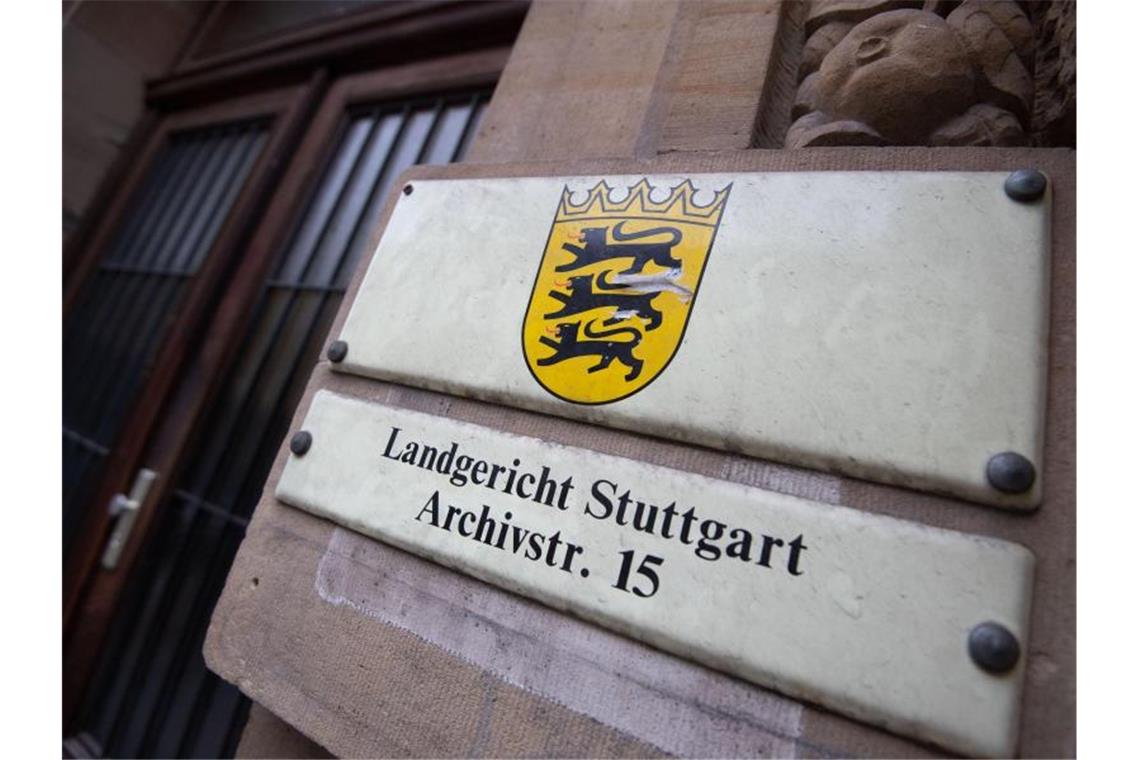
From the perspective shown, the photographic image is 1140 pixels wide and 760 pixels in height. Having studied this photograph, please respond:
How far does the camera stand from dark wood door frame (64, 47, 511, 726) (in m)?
1.68

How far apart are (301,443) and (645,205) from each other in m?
0.68

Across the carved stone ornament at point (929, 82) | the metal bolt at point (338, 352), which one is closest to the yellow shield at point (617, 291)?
the carved stone ornament at point (929, 82)

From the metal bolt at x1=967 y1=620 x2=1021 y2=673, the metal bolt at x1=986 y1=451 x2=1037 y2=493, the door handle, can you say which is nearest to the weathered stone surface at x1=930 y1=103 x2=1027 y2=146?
the metal bolt at x1=986 y1=451 x2=1037 y2=493

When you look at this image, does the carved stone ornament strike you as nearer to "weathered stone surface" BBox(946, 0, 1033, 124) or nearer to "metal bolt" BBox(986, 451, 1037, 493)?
"weathered stone surface" BBox(946, 0, 1033, 124)

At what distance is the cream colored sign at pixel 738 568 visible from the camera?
1.72 feet

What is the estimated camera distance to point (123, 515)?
1.73 m

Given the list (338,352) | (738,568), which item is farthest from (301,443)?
(738,568)

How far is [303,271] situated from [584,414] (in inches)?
55.5

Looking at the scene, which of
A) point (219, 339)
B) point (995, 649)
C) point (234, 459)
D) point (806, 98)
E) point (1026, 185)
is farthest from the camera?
point (219, 339)

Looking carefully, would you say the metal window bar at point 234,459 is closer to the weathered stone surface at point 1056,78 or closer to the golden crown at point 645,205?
the golden crown at point 645,205

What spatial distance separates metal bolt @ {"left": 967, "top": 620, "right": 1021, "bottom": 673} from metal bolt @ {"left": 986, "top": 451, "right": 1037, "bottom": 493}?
13cm

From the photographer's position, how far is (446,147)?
1700mm

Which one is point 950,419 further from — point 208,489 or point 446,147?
point 208,489

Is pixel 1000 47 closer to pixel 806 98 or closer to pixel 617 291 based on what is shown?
pixel 806 98
